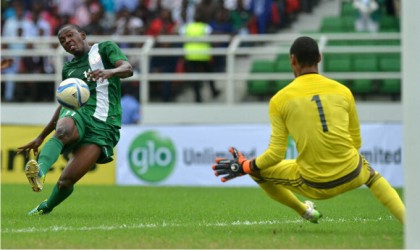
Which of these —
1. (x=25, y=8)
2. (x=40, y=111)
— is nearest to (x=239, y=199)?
(x=40, y=111)

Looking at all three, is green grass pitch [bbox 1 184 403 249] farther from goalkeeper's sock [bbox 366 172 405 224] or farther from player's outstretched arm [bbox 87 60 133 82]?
player's outstretched arm [bbox 87 60 133 82]

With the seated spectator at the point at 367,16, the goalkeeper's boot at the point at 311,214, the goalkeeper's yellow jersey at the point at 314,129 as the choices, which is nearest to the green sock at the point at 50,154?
the goalkeeper's yellow jersey at the point at 314,129

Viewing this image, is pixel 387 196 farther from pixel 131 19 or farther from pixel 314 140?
pixel 131 19

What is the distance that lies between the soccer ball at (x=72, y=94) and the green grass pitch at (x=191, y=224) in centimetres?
125

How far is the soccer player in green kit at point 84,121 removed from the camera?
432 inches

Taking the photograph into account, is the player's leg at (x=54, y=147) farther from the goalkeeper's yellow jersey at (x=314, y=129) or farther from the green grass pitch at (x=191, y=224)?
the goalkeeper's yellow jersey at (x=314, y=129)

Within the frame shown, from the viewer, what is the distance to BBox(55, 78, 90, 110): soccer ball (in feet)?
34.6

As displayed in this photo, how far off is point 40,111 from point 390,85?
8.13 meters

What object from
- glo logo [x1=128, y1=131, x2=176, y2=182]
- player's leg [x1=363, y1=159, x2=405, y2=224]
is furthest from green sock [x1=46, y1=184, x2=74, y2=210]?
glo logo [x1=128, y1=131, x2=176, y2=182]

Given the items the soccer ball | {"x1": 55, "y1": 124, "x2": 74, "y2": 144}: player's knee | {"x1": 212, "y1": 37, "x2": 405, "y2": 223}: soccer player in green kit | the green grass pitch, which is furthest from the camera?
{"x1": 55, "y1": 124, "x2": 74, "y2": 144}: player's knee

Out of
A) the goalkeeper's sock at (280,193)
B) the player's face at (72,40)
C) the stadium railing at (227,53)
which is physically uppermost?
the player's face at (72,40)

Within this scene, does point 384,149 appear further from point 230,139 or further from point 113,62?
point 113,62

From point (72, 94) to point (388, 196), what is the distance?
3513mm

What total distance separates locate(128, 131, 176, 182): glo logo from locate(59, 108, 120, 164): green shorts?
903 cm
